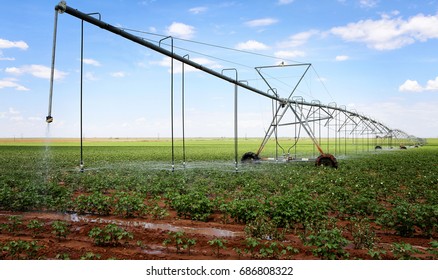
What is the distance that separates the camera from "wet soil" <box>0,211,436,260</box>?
624cm

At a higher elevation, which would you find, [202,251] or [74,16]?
[74,16]

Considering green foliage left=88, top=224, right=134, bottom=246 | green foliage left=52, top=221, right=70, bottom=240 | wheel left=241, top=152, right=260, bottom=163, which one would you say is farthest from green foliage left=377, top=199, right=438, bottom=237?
wheel left=241, top=152, right=260, bottom=163

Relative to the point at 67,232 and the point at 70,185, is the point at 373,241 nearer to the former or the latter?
the point at 67,232

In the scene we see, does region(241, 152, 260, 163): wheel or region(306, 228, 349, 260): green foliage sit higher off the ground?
region(241, 152, 260, 163): wheel

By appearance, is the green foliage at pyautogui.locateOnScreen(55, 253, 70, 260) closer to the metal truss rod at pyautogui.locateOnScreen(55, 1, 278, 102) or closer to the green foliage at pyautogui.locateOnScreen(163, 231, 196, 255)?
the green foliage at pyautogui.locateOnScreen(163, 231, 196, 255)

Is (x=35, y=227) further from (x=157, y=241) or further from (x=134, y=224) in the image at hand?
(x=157, y=241)

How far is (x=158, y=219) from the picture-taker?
29.4 ft

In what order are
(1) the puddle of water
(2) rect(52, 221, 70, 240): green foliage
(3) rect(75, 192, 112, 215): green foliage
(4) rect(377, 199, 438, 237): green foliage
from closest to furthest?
(2) rect(52, 221, 70, 240): green foliage
(4) rect(377, 199, 438, 237): green foliage
(1) the puddle of water
(3) rect(75, 192, 112, 215): green foliage

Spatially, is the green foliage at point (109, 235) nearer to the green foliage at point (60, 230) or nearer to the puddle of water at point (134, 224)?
the green foliage at point (60, 230)

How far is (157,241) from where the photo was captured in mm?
7098

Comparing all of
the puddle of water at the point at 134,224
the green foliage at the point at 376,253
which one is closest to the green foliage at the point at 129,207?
the puddle of water at the point at 134,224
